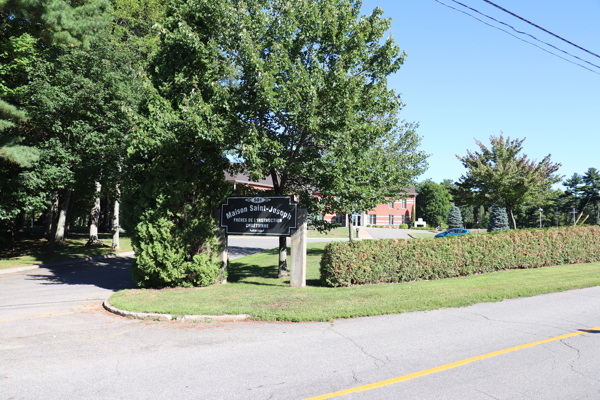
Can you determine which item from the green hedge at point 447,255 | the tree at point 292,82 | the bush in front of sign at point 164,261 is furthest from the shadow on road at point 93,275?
the green hedge at point 447,255

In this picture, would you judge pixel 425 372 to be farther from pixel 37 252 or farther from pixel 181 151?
pixel 37 252

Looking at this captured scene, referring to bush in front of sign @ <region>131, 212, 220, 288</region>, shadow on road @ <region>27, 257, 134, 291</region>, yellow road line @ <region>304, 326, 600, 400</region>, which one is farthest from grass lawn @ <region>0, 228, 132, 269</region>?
yellow road line @ <region>304, 326, 600, 400</region>

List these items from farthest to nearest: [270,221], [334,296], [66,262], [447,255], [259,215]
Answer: [66,262], [447,255], [259,215], [270,221], [334,296]

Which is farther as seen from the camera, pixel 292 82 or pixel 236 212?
pixel 236 212

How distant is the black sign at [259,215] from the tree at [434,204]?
229 feet

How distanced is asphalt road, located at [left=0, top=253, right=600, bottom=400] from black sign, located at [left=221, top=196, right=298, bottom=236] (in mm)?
4695

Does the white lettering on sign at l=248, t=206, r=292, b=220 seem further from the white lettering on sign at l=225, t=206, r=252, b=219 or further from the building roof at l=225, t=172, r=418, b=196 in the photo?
the building roof at l=225, t=172, r=418, b=196

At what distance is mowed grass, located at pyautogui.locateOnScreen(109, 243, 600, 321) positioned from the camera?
898 centimetres

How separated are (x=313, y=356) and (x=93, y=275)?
46.5 ft

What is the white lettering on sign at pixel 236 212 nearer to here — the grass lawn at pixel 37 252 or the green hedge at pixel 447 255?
the green hedge at pixel 447 255

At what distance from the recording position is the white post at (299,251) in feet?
40.8

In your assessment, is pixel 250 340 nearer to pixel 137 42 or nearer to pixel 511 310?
pixel 511 310

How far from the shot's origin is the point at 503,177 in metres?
23.6

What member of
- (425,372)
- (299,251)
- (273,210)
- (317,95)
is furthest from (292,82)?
(425,372)
